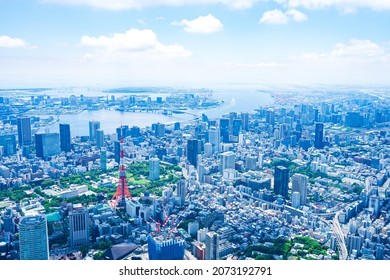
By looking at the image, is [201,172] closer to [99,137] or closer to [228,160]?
[228,160]

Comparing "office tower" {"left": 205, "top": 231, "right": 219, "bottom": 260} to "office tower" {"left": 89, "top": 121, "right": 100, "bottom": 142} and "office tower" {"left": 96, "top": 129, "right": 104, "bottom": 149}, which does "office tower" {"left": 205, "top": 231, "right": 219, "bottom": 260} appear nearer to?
"office tower" {"left": 96, "top": 129, "right": 104, "bottom": 149}

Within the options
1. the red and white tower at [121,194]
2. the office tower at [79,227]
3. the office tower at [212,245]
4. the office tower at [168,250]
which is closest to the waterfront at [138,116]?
the red and white tower at [121,194]

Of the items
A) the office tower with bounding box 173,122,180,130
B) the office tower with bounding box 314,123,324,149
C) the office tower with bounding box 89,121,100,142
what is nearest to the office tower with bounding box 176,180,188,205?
the office tower with bounding box 89,121,100,142

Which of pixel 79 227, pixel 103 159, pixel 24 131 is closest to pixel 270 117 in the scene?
pixel 103 159
